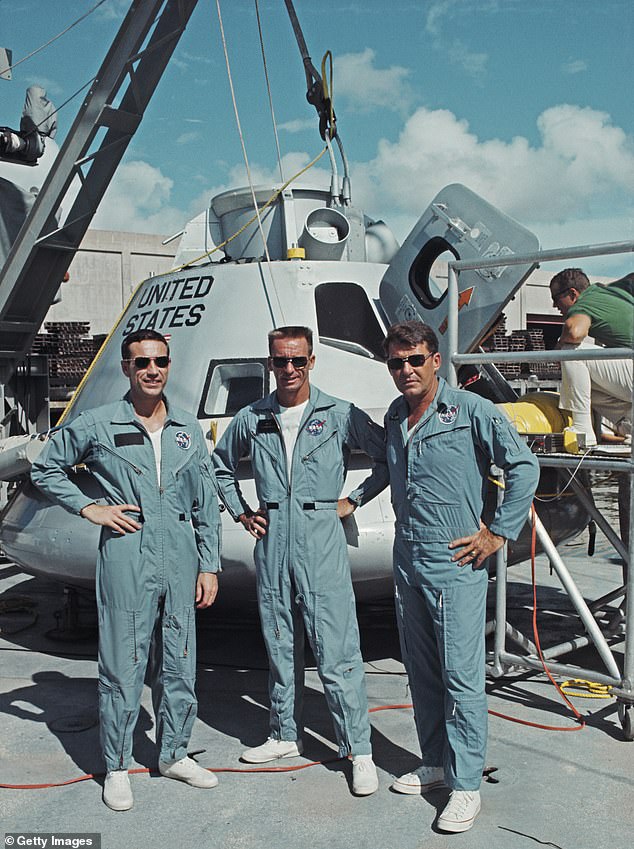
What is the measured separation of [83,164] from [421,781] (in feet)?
23.1

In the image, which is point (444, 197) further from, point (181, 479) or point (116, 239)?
point (116, 239)

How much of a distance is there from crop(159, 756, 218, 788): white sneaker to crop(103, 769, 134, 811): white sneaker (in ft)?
0.61

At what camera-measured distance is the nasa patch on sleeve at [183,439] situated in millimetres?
3756

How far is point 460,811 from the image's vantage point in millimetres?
3375

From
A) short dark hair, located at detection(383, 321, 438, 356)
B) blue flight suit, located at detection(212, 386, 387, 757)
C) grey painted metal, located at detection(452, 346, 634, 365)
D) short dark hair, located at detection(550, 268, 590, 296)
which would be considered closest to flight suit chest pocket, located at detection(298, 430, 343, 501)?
blue flight suit, located at detection(212, 386, 387, 757)

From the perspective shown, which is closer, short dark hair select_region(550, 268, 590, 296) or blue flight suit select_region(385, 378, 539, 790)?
blue flight suit select_region(385, 378, 539, 790)

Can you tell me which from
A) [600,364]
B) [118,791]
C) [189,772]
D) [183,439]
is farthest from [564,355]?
[118,791]

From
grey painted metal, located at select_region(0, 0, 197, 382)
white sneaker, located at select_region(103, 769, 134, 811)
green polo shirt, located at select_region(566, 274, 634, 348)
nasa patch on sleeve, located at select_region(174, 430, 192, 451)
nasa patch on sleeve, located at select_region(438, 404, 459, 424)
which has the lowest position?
white sneaker, located at select_region(103, 769, 134, 811)

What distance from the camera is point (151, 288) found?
21.3ft

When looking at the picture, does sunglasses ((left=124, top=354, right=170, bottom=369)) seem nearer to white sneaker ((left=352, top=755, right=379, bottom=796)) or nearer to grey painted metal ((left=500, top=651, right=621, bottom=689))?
white sneaker ((left=352, top=755, right=379, bottom=796))

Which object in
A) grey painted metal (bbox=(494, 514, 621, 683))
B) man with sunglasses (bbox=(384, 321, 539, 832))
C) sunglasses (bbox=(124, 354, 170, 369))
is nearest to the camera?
Answer: man with sunglasses (bbox=(384, 321, 539, 832))

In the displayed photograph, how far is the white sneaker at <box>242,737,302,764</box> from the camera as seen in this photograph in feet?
13.0

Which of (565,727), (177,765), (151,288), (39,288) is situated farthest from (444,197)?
(39,288)

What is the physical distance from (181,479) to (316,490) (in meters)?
0.58
